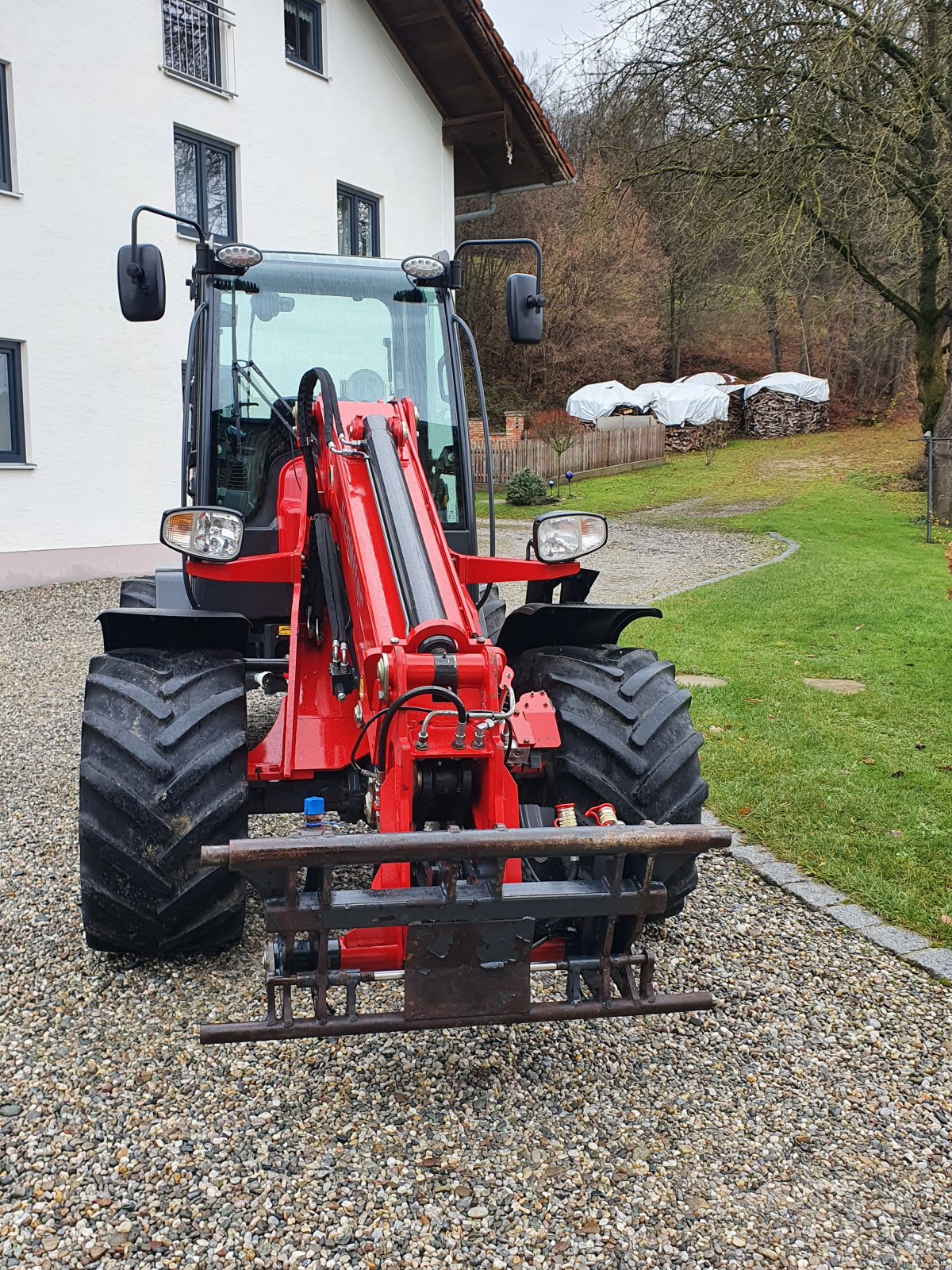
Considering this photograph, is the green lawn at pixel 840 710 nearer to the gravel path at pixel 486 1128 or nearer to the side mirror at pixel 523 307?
the gravel path at pixel 486 1128

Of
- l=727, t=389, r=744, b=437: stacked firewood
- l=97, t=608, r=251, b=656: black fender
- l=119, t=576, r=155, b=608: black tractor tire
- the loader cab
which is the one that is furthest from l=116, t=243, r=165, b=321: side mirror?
l=727, t=389, r=744, b=437: stacked firewood

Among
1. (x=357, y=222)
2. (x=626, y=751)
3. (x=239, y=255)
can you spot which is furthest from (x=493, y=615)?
(x=357, y=222)

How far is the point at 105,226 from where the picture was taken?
13.6 meters

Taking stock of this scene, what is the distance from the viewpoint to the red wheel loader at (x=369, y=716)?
9.02ft

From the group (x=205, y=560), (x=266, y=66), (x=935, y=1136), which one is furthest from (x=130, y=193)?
(x=935, y=1136)

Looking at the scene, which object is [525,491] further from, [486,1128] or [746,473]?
[486,1128]

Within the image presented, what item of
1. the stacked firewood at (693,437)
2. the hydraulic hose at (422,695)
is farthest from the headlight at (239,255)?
the stacked firewood at (693,437)

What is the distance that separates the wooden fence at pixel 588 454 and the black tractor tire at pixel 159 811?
77.6 feet

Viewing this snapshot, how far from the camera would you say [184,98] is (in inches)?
567

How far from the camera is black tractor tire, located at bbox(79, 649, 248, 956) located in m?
3.43

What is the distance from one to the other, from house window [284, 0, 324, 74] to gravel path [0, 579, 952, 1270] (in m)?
15.7

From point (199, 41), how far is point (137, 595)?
39.3 feet

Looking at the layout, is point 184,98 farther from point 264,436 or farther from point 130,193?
point 264,436

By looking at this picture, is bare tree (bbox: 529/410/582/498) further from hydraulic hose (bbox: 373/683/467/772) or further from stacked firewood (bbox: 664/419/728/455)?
hydraulic hose (bbox: 373/683/467/772)
